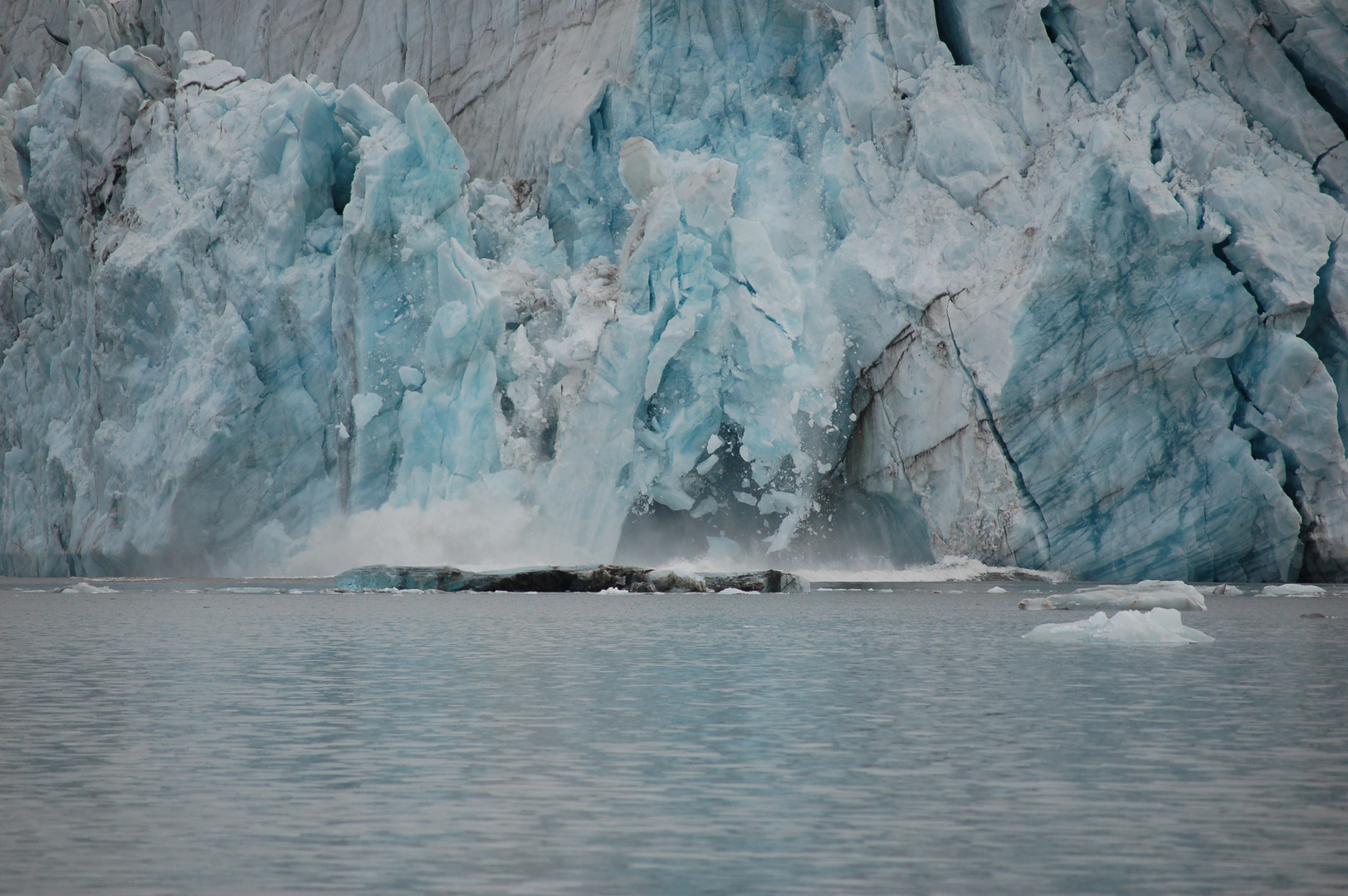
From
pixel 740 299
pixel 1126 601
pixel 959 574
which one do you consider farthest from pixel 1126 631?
pixel 740 299

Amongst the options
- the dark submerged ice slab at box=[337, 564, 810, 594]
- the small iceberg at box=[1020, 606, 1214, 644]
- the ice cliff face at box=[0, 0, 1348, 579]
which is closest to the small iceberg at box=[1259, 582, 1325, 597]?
the ice cliff face at box=[0, 0, 1348, 579]

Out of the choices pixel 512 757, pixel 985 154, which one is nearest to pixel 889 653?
pixel 512 757

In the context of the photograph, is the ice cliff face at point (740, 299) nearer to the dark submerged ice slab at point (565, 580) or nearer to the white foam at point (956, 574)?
the white foam at point (956, 574)

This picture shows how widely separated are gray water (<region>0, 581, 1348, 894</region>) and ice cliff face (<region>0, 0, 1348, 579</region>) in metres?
9.98

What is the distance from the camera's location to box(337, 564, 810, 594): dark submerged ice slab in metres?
17.6

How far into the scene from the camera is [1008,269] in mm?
19328

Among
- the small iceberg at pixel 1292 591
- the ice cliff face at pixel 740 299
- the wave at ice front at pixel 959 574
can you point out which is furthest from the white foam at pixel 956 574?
the small iceberg at pixel 1292 591

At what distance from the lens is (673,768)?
4633mm

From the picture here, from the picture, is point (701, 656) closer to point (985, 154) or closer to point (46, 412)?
point (985, 154)

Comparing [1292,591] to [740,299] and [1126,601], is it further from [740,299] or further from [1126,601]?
[740,299]

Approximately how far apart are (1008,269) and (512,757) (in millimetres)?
15918

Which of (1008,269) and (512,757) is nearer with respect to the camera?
(512,757)

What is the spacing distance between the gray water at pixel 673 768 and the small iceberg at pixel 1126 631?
30 centimetres

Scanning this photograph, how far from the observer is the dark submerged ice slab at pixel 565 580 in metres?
17.6
